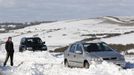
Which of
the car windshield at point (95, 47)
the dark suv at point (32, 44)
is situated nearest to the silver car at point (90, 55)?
the car windshield at point (95, 47)

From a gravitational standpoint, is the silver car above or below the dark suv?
above

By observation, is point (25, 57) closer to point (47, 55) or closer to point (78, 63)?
point (47, 55)

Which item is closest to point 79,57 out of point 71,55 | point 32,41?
point 71,55

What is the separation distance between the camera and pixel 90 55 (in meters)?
18.7

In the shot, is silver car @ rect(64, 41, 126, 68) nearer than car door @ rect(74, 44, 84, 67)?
Yes

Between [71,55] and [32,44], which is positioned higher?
[71,55]

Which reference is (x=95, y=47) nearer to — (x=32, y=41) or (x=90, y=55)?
(x=90, y=55)

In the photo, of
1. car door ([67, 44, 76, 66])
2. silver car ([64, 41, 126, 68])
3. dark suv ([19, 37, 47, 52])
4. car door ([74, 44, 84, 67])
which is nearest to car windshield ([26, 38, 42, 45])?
dark suv ([19, 37, 47, 52])

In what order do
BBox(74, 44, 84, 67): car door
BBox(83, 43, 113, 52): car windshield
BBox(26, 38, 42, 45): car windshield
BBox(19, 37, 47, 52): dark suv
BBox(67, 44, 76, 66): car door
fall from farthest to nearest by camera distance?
1. BBox(26, 38, 42, 45): car windshield
2. BBox(19, 37, 47, 52): dark suv
3. BBox(67, 44, 76, 66): car door
4. BBox(83, 43, 113, 52): car windshield
5. BBox(74, 44, 84, 67): car door

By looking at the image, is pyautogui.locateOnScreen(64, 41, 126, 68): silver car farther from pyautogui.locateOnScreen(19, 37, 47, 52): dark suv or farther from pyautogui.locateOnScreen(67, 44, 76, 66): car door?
pyautogui.locateOnScreen(19, 37, 47, 52): dark suv

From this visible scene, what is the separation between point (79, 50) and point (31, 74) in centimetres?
482

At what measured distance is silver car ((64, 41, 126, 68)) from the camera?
18484 millimetres

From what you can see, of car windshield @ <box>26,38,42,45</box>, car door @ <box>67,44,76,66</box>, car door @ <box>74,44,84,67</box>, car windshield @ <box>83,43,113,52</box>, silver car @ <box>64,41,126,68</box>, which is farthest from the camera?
car windshield @ <box>26,38,42,45</box>

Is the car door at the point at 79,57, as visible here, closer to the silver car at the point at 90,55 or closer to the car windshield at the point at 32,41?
the silver car at the point at 90,55
